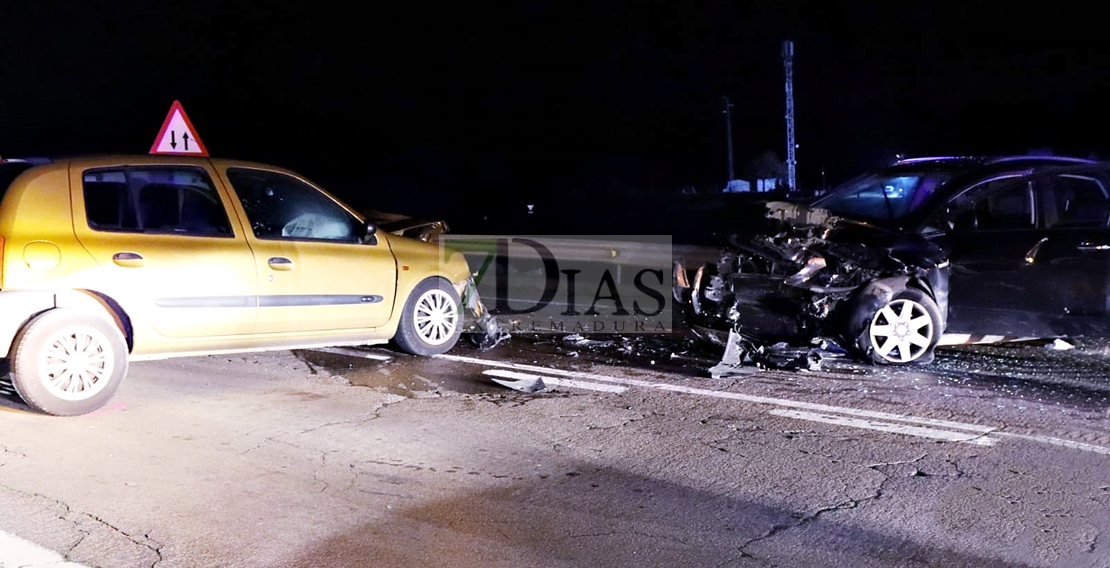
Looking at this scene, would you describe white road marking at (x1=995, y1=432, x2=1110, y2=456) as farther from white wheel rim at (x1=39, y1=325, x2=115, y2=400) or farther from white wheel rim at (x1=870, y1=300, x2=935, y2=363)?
white wheel rim at (x1=39, y1=325, x2=115, y2=400)

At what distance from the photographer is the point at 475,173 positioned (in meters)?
45.3

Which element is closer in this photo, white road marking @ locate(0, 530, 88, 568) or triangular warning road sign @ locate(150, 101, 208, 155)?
white road marking @ locate(0, 530, 88, 568)

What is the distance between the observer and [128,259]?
625 centimetres

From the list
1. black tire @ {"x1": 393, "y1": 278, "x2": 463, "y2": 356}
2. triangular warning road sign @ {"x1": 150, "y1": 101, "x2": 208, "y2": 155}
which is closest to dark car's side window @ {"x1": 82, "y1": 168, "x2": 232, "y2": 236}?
black tire @ {"x1": 393, "y1": 278, "x2": 463, "y2": 356}

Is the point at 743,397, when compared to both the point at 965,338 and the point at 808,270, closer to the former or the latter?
the point at 808,270

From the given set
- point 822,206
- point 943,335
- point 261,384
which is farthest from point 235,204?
point 943,335

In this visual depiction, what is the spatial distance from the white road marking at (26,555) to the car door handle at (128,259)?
247 cm

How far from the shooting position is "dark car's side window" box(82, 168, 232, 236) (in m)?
6.31

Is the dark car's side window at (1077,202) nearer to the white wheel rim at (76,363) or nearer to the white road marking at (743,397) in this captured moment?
the white road marking at (743,397)

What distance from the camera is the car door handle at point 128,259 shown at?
6.20 metres

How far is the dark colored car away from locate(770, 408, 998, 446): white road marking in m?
1.75

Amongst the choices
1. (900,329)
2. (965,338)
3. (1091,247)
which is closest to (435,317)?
(900,329)

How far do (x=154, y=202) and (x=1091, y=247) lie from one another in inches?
267

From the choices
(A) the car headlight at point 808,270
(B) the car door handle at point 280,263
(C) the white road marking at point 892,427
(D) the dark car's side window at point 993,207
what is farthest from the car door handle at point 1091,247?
(B) the car door handle at point 280,263
